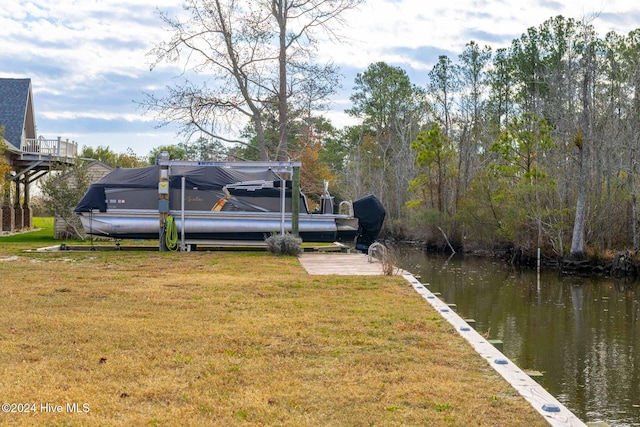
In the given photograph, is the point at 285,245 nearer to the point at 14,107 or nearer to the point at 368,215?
the point at 368,215

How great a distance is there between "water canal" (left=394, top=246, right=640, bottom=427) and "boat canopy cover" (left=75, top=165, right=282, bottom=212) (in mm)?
6055

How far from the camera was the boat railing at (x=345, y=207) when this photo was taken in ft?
66.5

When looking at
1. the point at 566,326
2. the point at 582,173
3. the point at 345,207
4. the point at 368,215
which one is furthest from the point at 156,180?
the point at 582,173

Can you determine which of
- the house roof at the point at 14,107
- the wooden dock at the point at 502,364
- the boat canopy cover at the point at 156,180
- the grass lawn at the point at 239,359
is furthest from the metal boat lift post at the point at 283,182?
the house roof at the point at 14,107

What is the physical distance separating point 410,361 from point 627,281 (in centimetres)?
1616

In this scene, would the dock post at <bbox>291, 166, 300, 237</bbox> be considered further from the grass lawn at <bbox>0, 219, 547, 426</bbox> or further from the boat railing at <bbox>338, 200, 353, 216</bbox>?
the grass lawn at <bbox>0, 219, 547, 426</bbox>

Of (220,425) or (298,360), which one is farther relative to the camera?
(298,360)

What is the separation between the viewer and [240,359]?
5996 millimetres

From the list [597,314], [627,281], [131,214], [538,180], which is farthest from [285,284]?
[538,180]

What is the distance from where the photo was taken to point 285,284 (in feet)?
36.4

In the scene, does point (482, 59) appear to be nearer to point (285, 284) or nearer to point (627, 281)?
point (627, 281)

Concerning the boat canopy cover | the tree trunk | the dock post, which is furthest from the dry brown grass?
the tree trunk

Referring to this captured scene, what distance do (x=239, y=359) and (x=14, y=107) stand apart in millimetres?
28511

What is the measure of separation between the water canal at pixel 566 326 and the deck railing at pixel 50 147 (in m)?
15.4
